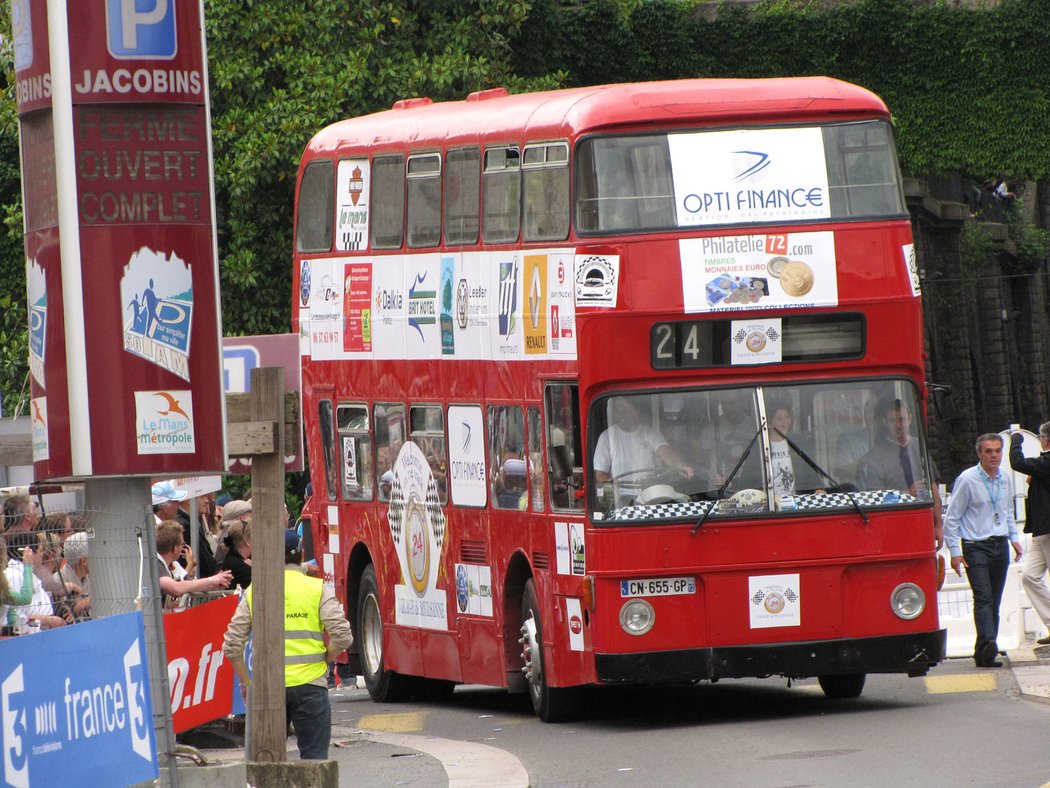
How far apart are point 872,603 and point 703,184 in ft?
10.2

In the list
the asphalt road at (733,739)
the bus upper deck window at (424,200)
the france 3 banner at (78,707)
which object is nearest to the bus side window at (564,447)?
the asphalt road at (733,739)

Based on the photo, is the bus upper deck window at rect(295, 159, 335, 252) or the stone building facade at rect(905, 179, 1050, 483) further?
the stone building facade at rect(905, 179, 1050, 483)

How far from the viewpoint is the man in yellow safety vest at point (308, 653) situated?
40.5 feet

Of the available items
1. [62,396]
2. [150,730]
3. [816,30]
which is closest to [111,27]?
[62,396]

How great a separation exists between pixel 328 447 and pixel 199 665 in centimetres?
645

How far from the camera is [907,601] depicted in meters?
15.9

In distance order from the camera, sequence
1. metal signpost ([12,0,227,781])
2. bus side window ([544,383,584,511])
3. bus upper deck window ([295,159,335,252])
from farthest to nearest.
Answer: bus upper deck window ([295,159,335,252]) < bus side window ([544,383,584,511]) < metal signpost ([12,0,227,781])

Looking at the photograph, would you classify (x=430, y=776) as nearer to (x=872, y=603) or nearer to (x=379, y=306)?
(x=872, y=603)

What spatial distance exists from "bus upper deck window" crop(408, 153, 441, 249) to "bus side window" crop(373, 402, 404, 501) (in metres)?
1.48

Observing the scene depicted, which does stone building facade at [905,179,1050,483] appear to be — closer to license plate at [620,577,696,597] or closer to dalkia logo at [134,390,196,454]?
license plate at [620,577,696,597]

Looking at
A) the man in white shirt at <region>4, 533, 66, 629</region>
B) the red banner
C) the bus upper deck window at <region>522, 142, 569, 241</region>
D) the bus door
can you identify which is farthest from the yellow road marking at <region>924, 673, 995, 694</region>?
the man in white shirt at <region>4, 533, 66, 629</region>

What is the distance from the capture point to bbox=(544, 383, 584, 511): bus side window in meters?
15.8

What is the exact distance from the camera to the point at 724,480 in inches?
614

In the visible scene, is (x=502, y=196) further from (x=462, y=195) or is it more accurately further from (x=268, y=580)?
(x=268, y=580)
